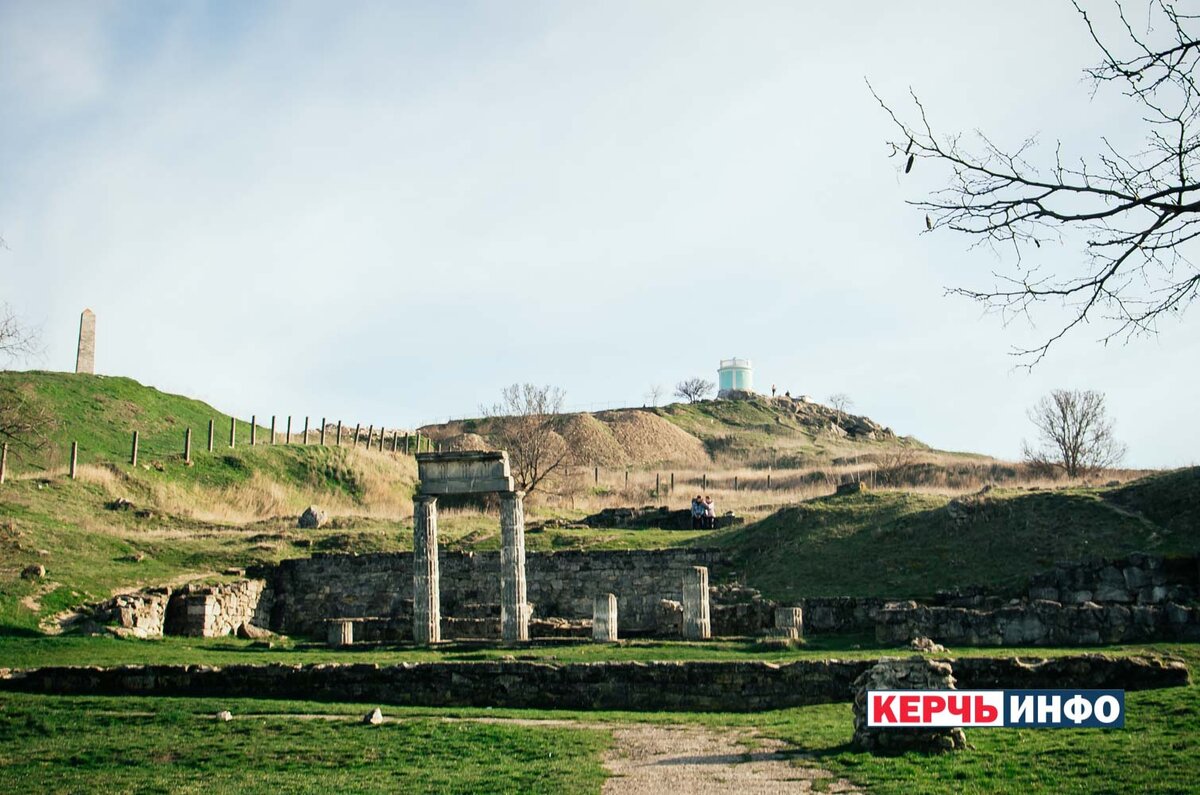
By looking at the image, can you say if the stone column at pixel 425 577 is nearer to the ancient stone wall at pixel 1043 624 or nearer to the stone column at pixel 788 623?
the stone column at pixel 788 623

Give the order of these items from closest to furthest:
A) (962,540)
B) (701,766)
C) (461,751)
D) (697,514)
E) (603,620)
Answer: (701,766), (461,751), (603,620), (962,540), (697,514)

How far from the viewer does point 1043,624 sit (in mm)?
24812

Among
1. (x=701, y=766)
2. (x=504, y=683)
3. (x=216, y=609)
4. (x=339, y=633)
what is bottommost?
(x=701, y=766)

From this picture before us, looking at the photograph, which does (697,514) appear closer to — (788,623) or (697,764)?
(788,623)

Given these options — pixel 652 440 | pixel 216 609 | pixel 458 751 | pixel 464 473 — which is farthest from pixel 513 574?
pixel 652 440

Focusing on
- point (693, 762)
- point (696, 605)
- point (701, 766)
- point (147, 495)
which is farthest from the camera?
point (147, 495)

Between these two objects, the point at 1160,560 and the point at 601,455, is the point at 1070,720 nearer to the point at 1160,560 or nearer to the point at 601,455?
the point at 1160,560

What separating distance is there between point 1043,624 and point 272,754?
16483 mm

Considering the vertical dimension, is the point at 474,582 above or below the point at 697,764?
above

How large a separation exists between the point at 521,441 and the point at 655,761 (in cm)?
5254

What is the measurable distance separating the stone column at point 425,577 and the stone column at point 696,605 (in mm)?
6454

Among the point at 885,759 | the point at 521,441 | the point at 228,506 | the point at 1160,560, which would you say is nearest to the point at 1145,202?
the point at 885,759

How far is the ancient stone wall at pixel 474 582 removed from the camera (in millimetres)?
38500

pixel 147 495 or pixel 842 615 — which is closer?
pixel 842 615
